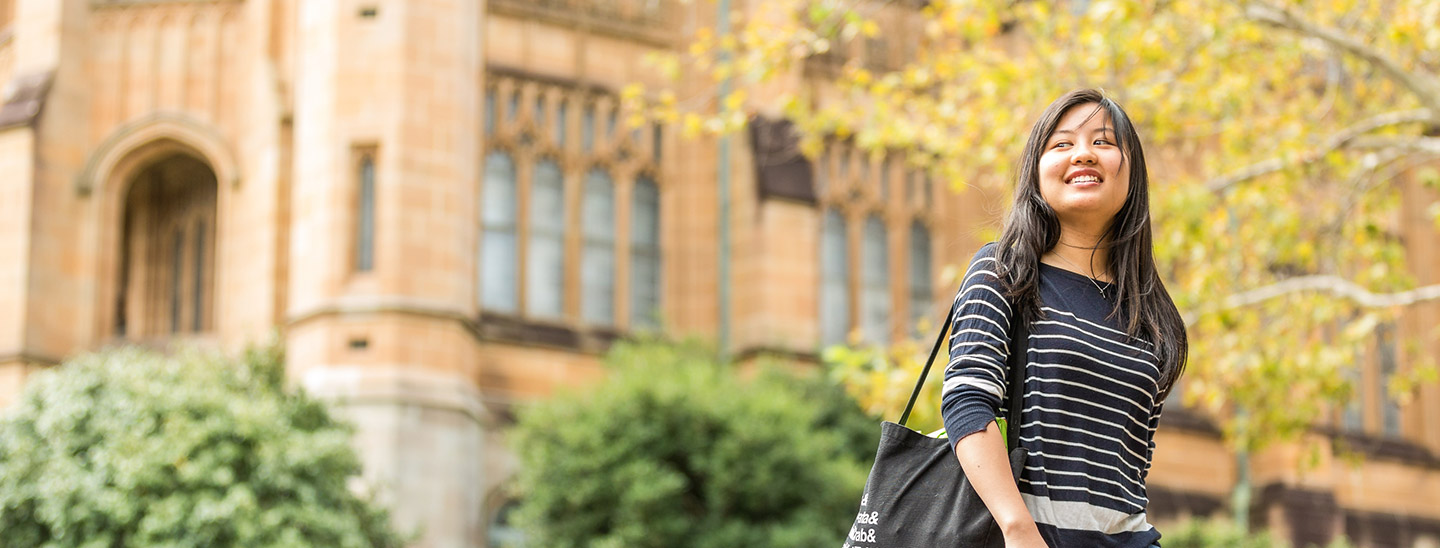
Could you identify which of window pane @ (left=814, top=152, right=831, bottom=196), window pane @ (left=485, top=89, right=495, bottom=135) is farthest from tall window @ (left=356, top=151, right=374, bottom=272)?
window pane @ (left=814, top=152, right=831, bottom=196)

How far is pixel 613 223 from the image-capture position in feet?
70.9

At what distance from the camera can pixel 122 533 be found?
1402 cm

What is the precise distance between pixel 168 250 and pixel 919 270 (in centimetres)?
929

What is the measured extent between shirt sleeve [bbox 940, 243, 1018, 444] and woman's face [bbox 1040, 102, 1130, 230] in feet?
0.68

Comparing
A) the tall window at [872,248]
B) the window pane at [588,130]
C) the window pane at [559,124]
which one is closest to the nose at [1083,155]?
the window pane at [559,124]

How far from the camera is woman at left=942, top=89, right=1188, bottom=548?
3021 mm

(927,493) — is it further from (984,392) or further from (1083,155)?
(1083,155)

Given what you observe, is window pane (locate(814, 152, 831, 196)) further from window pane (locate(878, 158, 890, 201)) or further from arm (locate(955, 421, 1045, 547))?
arm (locate(955, 421, 1045, 547))

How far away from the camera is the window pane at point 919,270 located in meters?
22.8

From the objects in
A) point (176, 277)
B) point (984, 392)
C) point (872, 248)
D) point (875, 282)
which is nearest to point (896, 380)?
point (984, 392)

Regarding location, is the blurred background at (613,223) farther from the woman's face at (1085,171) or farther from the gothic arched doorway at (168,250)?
the woman's face at (1085,171)

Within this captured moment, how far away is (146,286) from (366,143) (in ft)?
13.9

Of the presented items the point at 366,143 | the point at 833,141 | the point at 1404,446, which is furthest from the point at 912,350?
the point at 1404,446

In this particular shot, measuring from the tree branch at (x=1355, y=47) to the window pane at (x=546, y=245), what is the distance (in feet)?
36.7
